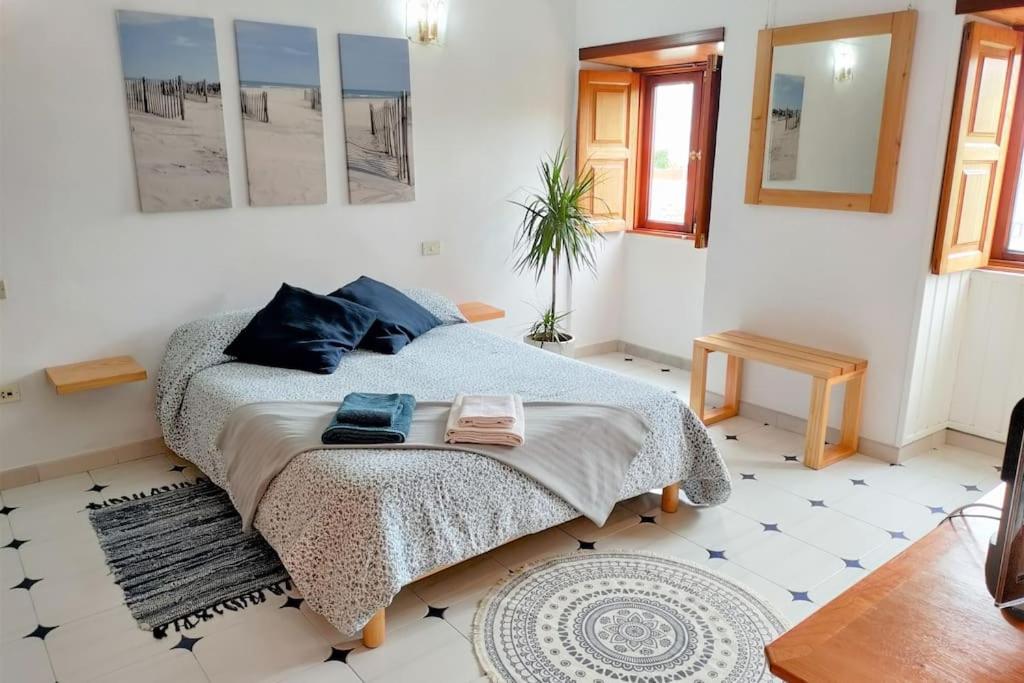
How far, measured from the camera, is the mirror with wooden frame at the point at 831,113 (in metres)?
3.60

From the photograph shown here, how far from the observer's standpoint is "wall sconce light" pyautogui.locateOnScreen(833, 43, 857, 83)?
3703 mm

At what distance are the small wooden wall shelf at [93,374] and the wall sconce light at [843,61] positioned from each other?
3.62m

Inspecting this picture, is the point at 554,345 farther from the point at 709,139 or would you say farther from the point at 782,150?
the point at 782,150

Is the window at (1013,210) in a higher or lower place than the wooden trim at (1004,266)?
higher

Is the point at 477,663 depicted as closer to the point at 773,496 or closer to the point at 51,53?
the point at 773,496

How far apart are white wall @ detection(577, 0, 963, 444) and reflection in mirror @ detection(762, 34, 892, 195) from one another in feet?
0.48

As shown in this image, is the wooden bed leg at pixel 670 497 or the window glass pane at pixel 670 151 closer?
the wooden bed leg at pixel 670 497

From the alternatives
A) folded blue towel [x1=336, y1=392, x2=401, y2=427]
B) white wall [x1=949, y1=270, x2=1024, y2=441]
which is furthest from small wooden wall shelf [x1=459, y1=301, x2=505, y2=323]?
white wall [x1=949, y1=270, x2=1024, y2=441]

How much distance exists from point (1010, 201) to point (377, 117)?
335 cm

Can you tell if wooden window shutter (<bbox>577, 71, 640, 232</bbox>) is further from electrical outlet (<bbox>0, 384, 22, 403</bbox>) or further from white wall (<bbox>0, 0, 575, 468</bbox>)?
electrical outlet (<bbox>0, 384, 22, 403</bbox>)

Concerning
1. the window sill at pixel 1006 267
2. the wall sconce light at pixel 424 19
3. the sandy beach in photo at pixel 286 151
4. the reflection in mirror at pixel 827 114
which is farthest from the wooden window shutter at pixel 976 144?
the sandy beach in photo at pixel 286 151

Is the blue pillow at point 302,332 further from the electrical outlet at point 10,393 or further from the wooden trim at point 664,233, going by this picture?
the wooden trim at point 664,233

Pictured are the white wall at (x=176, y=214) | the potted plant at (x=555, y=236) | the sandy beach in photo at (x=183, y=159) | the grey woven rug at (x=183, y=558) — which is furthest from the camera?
the potted plant at (x=555, y=236)

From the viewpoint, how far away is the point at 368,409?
2787 mm
